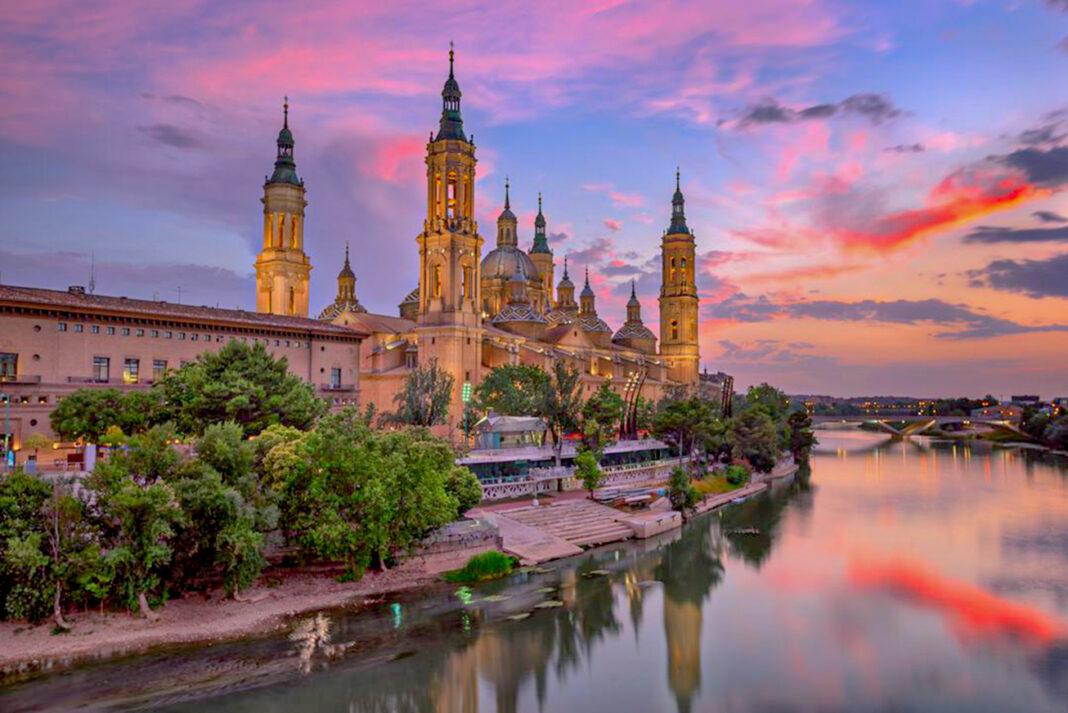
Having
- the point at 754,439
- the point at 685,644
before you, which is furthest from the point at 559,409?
the point at 685,644

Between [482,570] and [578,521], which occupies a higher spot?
[578,521]

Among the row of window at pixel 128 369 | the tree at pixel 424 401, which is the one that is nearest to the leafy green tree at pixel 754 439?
the tree at pixel 424 401

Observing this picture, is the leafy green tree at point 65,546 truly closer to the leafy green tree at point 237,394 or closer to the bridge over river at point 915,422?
the leafy green tree at point 237,394

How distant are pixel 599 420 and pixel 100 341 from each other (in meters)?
31.8

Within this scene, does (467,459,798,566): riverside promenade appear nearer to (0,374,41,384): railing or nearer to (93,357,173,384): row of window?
(93,357,173,384): row of window

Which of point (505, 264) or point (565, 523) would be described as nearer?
point (565, 523)

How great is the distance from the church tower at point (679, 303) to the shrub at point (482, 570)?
82.2 meters

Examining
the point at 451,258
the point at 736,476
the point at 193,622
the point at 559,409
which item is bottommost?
the point at 193,622

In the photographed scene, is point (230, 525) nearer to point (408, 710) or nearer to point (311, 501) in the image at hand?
point (311, 501)

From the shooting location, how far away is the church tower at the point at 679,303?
113938 millimetres

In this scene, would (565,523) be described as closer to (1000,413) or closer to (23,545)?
(23,545)

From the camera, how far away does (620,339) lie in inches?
4584

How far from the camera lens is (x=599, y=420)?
55.7 metres

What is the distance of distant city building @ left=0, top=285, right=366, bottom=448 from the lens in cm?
4275
